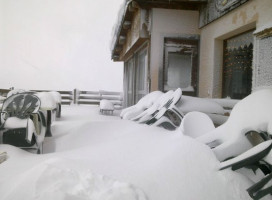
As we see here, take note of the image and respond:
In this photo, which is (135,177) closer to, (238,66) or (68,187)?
(68,187)

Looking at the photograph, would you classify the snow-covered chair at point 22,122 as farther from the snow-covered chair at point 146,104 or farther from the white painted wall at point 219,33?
the white painted wall at point 219,33

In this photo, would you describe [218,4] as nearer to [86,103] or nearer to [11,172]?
[11,172]

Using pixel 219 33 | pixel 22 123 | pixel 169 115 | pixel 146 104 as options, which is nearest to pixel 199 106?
pixel 169 115

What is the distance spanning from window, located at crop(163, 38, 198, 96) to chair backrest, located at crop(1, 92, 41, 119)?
321cm

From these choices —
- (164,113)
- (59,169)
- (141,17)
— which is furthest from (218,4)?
(59,169)

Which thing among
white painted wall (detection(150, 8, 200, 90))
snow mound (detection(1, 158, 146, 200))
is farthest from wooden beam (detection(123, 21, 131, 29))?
snow mound (detection(1, 158, 146, 200))

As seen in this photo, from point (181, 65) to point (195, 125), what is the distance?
11.1 feet

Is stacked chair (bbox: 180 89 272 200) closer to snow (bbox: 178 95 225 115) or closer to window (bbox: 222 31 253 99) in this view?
snow (bbox: 178 95 225 115)

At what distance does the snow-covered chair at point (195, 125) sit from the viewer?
2601 millimetres

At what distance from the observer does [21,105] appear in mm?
3266

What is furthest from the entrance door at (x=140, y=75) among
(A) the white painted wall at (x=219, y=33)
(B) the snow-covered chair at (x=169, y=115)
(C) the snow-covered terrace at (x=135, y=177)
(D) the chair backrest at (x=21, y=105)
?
(C) the snow-covered terrace at (x=135, y=177)

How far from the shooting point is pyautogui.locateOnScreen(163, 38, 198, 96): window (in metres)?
5.70

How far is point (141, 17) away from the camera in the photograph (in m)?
5.70

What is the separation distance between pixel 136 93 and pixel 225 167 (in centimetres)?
745
